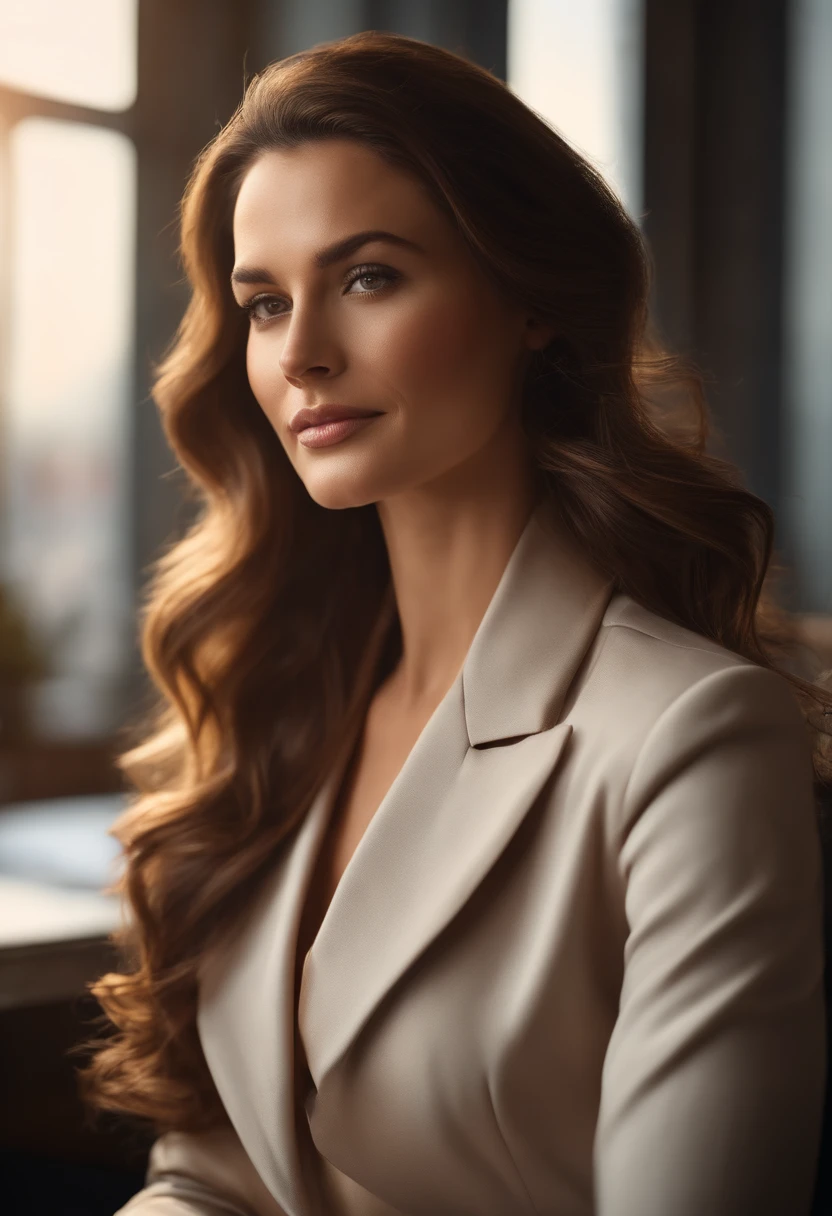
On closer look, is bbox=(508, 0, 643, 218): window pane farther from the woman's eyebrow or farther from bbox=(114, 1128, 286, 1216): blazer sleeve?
bbox=(114, 1128, 286, 1216): blazer sleeve

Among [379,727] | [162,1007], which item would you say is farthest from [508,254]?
[162,1007]

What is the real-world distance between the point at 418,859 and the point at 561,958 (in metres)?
0.17

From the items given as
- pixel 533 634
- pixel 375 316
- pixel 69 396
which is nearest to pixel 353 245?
pixel 375 316

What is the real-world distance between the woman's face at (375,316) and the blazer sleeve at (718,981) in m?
0.36

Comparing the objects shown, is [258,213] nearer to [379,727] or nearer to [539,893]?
[379,727]

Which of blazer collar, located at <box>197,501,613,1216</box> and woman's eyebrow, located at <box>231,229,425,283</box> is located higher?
woman's eyebrow, located at <box>231,229,425,283</box>

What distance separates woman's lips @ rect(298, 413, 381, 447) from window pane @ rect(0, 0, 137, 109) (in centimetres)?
271

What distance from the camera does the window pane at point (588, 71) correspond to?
11.7 ft

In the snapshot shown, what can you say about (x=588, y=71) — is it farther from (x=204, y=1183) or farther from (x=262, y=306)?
(x=204, y=1183)

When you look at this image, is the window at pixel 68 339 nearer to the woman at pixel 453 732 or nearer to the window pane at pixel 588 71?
the window pane at pixel 588 71

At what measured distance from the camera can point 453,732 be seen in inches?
45.5

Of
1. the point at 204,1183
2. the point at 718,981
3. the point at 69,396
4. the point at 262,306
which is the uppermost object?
the point at 262,306

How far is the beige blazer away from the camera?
0.90m

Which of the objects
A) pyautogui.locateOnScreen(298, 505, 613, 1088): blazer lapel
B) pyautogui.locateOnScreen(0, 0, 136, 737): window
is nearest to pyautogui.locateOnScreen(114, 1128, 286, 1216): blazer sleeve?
pyautogui.locateOnScreen(298, 505, 613, 1088): blazer lapel
